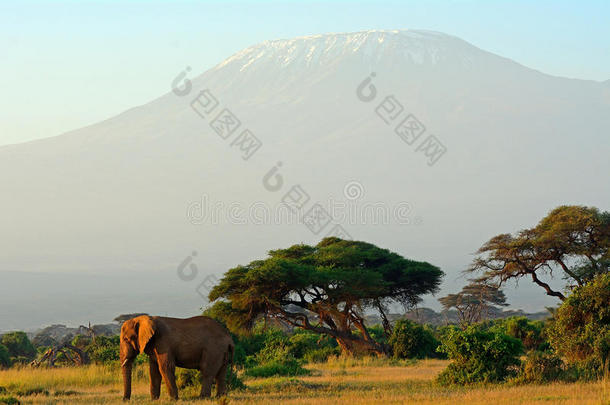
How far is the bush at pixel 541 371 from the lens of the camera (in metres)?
21.7

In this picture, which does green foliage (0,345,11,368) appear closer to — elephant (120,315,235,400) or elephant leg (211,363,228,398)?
elephant (120,315,235,400)

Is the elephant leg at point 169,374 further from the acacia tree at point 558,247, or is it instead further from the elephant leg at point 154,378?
the acacia tree at point 558,247

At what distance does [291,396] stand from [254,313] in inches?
840

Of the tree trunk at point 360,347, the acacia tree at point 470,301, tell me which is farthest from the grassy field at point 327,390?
the acacia tree at point 470,301

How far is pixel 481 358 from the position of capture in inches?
898

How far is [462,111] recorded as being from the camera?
18762cm

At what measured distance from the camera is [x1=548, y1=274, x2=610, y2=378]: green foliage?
2280 centimetres

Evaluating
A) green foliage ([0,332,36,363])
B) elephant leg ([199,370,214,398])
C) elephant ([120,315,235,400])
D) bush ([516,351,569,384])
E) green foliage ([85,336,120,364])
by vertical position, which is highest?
green foliage ([0,332,36,363])

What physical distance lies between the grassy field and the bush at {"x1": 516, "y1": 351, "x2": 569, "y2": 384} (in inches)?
30.5

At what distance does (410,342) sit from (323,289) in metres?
4.99

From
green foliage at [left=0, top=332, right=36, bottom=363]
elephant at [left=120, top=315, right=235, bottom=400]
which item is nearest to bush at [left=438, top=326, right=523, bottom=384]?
elephant at [left=120, top=315, right=235, bottom=400]

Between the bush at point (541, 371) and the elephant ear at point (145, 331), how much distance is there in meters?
9.43

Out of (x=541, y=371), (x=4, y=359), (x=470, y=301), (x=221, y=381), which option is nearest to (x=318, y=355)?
(x=4, y=359)

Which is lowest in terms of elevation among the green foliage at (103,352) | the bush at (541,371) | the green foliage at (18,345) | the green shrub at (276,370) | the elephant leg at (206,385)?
the bush at (541,371)
